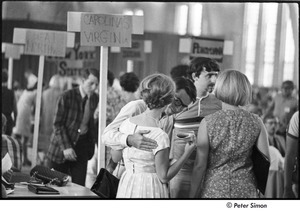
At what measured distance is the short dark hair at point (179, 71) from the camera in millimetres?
4947

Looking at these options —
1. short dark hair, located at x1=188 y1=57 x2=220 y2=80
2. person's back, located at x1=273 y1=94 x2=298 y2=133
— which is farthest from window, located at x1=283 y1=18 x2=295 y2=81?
short dark hair, located at x1=188 y1=57 x2=220 y2=80

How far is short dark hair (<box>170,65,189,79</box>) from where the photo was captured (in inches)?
195

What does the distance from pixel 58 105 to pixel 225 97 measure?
1.05m

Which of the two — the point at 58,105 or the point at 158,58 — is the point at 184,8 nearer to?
the point at 158,58

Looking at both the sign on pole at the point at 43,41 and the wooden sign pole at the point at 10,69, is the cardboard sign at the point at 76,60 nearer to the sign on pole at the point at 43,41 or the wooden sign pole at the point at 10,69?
the sign on pole at the point at 43,41

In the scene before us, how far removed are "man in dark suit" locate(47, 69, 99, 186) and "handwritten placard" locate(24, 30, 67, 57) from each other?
23cm

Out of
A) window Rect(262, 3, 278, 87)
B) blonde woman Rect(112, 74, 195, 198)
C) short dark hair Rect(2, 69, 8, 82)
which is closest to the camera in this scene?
blonde woman Rect(112, 74, 195, 198)

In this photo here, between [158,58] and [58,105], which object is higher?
[158,58]

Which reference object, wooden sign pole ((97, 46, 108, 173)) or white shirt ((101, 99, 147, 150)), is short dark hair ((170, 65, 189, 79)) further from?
wooden sign pole ((97, 46, 108, 173))

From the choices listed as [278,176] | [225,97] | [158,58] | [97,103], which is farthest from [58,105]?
[278,176]

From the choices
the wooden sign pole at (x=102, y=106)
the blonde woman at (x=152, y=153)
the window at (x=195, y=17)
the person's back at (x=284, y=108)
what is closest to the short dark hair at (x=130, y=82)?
the wooden sign pole at (x=102, y=106)

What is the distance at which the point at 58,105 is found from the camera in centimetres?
505
